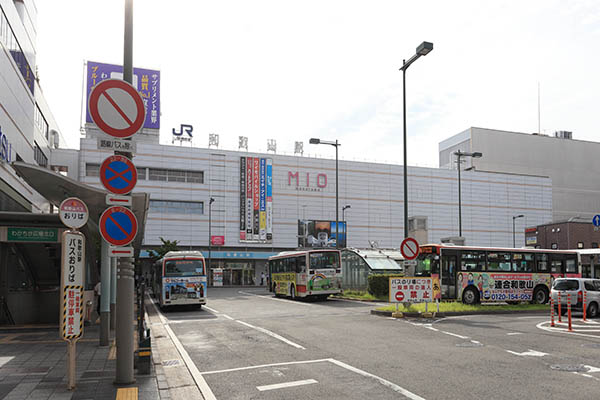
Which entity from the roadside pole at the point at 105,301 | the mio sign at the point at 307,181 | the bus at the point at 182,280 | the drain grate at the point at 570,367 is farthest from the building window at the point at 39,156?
the mio sign at the point at 307,181

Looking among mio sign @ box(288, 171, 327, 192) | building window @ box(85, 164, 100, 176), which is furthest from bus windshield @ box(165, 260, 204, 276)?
mio sign @ box(288, 171, 327, 192)

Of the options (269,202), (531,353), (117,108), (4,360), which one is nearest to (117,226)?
(117,108)

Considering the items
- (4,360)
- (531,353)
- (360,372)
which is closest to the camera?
(360,372)

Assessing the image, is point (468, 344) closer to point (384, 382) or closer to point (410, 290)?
point (384, 382)

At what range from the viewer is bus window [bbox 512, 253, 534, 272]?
81.9 feet

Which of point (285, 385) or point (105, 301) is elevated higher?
point (105, 301)

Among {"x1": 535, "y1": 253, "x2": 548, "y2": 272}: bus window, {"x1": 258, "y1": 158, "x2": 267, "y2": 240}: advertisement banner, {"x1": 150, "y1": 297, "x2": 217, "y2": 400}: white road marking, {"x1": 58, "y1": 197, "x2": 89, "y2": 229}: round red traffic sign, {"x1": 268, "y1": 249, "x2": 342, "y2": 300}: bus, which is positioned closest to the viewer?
{"x1": 150, "y1": 297, "x2": 217, "y2": 400}: white road marking

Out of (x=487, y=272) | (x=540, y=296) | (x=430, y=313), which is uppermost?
(x=487, y=272)

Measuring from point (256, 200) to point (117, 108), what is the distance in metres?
60.9

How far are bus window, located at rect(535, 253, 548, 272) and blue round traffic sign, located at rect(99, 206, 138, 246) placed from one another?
23333mm

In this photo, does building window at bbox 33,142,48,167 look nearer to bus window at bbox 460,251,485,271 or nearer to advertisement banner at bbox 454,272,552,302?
bus window at bbox 460,251,485,271

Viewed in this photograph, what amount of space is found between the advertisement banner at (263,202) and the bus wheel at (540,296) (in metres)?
45.6

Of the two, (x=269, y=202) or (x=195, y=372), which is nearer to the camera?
(x=195, y=372)

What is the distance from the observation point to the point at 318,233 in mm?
71250
